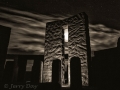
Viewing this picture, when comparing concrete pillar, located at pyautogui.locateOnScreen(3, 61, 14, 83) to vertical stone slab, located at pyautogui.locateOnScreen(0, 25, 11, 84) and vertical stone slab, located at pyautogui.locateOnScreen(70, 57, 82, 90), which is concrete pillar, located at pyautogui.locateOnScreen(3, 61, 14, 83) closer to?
vertical stone slab, located at pyautogui.locateOnScreen(0, 25, 11, 84)

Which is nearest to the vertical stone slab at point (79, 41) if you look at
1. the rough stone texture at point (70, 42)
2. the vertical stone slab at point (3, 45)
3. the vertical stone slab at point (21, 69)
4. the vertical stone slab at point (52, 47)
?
the rough stone texture at point (70, 42)

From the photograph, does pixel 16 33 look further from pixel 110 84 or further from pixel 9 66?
pixel 110 84

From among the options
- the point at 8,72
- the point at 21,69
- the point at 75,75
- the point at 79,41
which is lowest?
the point at 8,72

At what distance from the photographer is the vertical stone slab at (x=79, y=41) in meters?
4.31

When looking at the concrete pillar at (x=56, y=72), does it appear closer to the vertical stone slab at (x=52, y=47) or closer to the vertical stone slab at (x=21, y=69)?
the vertical stone slab at (x=52, y=47)

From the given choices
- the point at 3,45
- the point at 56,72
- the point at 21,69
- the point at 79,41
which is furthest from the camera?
the point at 21,69

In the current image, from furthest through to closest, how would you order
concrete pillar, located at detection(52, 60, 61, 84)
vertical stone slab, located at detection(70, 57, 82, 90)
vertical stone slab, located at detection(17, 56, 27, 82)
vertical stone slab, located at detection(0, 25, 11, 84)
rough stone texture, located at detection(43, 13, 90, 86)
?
vertical stone slab, located at detection(17, 56, 27, 82), rough stone texture, located at detection(43, 13, 90, 86), vertical stone slab, located at detection(0, 25, 11, 84), concrete pillar, located at detection(52, 60, 61, 84), vertical stone slab, located at detection(70, 57, 82, 90)

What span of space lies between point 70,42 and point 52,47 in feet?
3.37

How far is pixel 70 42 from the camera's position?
4855mm

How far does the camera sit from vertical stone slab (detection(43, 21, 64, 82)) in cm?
514

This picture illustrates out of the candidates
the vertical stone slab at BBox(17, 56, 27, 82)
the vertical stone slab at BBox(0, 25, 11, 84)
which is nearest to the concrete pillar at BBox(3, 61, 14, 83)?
the vertical stone slab at BBox(17, 56, 27, 82)

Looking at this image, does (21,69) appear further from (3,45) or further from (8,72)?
(3,45)

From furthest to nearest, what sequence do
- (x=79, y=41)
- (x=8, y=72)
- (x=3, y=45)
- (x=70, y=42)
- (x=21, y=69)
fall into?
(x=21, y=69)
(x=8, y=72)
(x=70, y=42)
(x=79, y=41)
(x=3, y=45)

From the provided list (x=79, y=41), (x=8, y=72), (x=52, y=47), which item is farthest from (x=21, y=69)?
(x=79, y=41)
